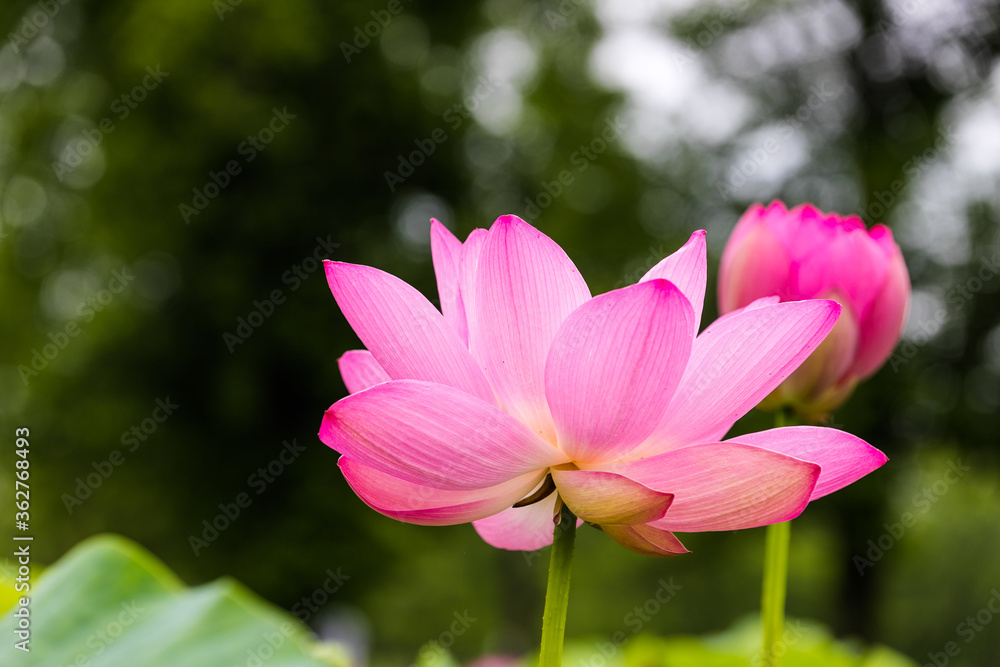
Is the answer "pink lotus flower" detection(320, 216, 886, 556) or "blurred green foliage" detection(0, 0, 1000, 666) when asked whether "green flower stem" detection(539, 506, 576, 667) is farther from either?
"blurred green foliage" detection(0, 0, 1000, 666)

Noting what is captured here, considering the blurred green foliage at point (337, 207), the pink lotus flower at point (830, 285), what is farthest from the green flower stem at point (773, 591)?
the blurred green foliage at point (337, 207)

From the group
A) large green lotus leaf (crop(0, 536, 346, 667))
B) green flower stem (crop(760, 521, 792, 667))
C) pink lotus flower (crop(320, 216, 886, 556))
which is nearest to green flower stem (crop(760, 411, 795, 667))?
green flower stem (crop(760, 521, 792, 667))

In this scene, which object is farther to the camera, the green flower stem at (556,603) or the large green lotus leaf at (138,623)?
the large green lotus leaf at (138,623)

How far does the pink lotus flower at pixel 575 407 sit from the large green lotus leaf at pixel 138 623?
29cm

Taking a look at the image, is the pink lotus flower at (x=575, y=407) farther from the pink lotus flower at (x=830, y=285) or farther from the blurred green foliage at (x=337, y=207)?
the blurred green foliage at (x=337, y=207)

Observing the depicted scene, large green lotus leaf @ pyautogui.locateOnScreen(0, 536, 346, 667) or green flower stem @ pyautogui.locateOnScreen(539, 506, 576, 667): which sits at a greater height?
green flower stem @ pyautogui.locateOnScreen(539, 506, 576, 667)

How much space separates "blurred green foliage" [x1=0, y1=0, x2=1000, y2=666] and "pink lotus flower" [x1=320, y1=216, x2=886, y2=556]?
4.05 meters

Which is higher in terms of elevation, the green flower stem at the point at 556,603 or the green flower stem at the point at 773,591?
the green flower stem at the point at 556,603

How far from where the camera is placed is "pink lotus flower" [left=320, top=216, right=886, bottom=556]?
0.33 metres

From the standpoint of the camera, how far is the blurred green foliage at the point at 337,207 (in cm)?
496

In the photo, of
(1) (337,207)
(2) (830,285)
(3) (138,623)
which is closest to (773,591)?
(2) (830,285)

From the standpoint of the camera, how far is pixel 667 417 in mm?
359

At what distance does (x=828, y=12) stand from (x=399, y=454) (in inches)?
283

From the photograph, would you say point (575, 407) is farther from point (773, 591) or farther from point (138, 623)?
point (138, 623)
